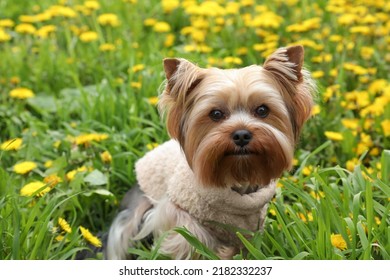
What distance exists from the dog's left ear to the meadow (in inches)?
12.3

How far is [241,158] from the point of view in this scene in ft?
10.4

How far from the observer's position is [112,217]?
420cm

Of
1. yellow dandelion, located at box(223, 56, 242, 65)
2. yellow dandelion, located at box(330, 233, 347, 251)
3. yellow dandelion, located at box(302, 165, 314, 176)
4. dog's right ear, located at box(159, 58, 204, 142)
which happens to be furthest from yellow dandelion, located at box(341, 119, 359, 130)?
dog's right ear, located at box(159, 58, 204, 142)

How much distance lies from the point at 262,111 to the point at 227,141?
23cm

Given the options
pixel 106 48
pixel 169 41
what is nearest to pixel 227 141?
pixel 106 48

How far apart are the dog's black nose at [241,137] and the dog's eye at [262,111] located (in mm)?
153

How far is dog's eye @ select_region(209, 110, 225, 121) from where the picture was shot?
10.5 ft

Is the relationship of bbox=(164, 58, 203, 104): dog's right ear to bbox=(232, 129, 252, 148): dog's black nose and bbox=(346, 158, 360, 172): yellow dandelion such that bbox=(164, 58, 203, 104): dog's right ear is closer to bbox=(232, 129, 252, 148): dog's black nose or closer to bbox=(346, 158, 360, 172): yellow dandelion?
bbox=(232, 129, 252, 148): dog's black nose

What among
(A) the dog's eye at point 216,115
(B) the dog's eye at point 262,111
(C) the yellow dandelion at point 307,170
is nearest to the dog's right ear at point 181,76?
(A) the dog's eye at point 216,115

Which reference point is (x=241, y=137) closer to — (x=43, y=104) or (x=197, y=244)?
(x=197, y=244)

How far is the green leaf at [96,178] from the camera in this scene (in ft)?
13.3

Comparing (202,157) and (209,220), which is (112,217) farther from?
(202,157)

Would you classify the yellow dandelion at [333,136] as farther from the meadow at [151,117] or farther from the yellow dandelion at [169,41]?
the yellow dandelion at [169,41]

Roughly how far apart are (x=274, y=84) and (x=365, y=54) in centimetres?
263
